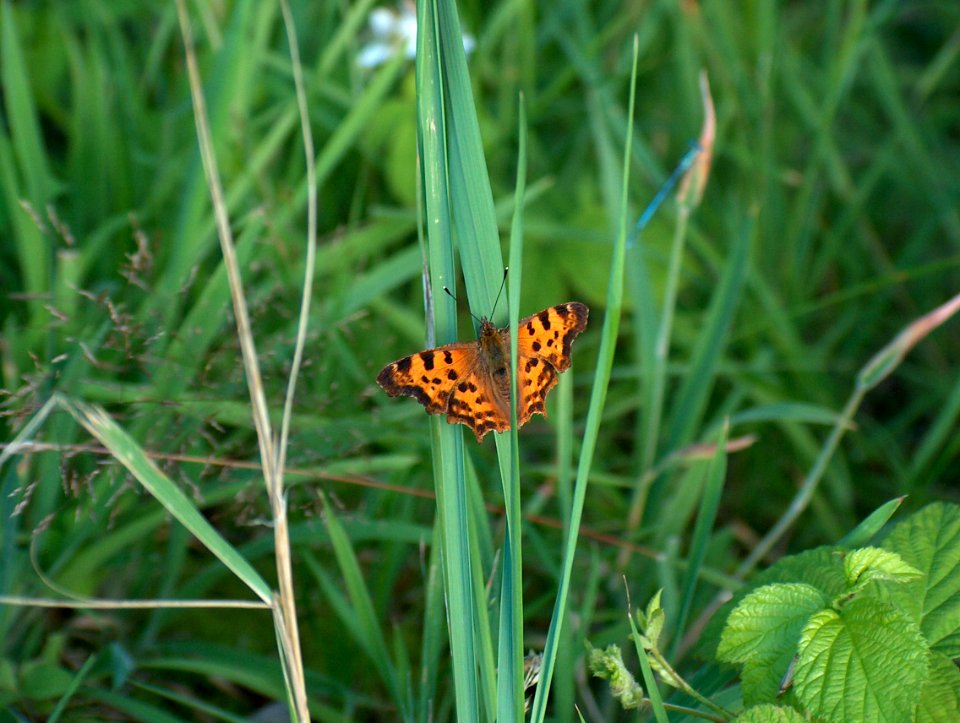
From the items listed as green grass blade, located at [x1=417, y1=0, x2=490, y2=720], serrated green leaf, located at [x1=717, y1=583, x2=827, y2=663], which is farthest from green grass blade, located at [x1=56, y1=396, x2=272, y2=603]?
serrated green leaf, located at [x1=717, y1=583, x2=827, y2=663]

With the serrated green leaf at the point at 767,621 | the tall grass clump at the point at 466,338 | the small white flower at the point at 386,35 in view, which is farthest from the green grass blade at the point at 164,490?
the small white flower at the point at 386,35

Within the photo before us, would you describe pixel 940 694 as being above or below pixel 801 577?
below

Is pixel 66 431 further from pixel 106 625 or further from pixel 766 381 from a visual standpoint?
pixel 766 381

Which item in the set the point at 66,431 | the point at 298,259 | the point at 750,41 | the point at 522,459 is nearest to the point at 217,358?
the point at 66,431

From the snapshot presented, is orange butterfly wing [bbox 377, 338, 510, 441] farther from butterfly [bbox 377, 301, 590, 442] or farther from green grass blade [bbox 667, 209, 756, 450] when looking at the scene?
green grass blade [bbox 667, 209, 756, 450]

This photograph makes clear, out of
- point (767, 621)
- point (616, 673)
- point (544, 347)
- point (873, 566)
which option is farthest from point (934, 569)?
point (544, 347)

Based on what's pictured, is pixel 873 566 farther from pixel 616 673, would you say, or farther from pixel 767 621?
pixel 616 673

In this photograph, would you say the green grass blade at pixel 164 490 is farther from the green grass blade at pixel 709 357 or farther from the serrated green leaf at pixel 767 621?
the green grass blade at pixel 709 357
